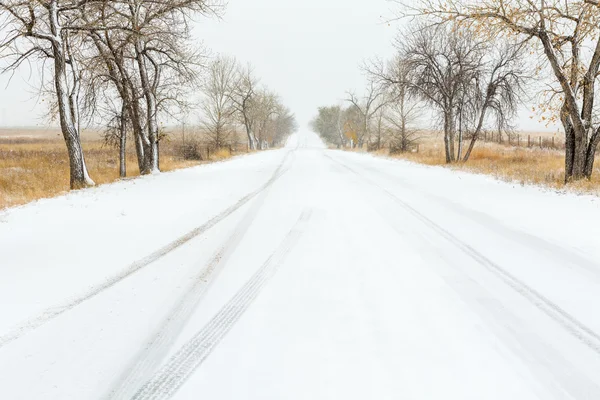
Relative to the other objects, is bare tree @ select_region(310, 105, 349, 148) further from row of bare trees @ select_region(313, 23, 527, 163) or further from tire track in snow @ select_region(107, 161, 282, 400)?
tire track in snow @ select_region(107, 161, 282, 400)

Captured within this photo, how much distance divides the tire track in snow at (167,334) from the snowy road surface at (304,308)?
1cm

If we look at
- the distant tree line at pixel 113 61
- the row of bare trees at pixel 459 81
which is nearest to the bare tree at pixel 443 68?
the row of bare trees at pixel 459 81

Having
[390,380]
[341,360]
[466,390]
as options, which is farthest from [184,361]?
[466,390]

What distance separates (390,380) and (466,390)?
1.29 ft

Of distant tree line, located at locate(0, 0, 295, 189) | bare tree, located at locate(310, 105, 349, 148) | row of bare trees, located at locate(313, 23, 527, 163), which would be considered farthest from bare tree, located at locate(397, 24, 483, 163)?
bare tree, located at locate(310, 105, 349, 148)

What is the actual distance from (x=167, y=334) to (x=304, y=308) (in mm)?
1019

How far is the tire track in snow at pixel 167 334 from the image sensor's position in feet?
6.23

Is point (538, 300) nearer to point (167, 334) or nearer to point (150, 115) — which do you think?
point (167, 334)

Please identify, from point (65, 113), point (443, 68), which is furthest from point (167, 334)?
point (443, 68)

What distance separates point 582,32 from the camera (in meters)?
→ 8.34

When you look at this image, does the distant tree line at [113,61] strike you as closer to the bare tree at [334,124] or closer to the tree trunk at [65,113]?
the tree trunk at [65,113]

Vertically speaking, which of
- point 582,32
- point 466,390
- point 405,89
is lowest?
point 466,390

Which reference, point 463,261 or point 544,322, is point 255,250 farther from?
point 544,322

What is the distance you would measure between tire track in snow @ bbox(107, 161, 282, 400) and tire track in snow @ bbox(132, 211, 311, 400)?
78mm
